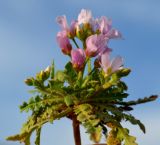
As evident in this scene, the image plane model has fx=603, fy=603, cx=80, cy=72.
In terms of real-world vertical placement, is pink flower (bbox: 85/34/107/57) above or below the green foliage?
above

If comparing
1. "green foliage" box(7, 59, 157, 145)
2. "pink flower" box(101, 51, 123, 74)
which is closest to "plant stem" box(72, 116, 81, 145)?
"green foliage" box(7, 59, 157, 145)

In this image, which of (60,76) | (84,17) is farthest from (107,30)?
(60,76)

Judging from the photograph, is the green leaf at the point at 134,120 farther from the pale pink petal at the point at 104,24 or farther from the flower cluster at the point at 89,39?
the pale pink petal at the point at 104,24

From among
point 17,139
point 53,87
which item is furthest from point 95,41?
point 17,139

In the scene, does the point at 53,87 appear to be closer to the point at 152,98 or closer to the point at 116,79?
the point at 116,79

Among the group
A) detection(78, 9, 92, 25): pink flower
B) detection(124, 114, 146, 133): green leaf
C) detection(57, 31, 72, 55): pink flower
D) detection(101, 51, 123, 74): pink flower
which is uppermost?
detection(78, 9, 92, 25): pink flower

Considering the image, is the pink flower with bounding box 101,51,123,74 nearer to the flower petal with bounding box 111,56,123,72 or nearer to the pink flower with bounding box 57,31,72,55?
the flower petal with bounding box 111,56,123,72

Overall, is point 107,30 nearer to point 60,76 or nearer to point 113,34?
point 113,34

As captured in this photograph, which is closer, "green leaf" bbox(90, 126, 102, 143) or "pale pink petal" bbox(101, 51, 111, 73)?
"green leaf" bbox(90, 126, 102, 143)
